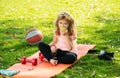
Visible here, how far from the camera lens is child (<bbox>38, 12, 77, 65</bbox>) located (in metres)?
8.10

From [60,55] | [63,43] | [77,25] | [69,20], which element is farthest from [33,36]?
[77,25]

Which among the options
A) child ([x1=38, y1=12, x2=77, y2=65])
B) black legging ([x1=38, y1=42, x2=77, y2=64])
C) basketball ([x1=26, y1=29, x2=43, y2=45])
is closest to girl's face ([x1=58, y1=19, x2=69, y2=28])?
child ([x1=38, y1=12, x2=77, y2=65])

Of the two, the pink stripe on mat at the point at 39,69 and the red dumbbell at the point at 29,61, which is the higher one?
the red dumbbell at the point at 29,61

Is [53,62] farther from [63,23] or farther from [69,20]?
[69,20]

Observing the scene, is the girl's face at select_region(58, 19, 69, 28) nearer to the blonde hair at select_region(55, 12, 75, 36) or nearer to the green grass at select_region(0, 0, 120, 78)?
the blonde hair at select_region(55, 12, 75, 36)

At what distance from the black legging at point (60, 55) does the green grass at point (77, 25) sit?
0.60ft

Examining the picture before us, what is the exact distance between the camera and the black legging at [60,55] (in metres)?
7.96

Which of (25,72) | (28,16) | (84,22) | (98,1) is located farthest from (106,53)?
(98,1)

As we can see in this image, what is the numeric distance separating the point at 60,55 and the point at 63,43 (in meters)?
0.31

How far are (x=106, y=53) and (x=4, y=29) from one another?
4.26 metres

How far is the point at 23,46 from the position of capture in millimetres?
9570

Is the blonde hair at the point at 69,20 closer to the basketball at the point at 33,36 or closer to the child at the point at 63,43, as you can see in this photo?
the child at the point at 63,43

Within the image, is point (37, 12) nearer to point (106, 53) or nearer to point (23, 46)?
point (23, 46)

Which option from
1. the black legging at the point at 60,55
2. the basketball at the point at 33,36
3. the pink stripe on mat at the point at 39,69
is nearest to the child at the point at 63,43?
the black legging at the point at 60,55
